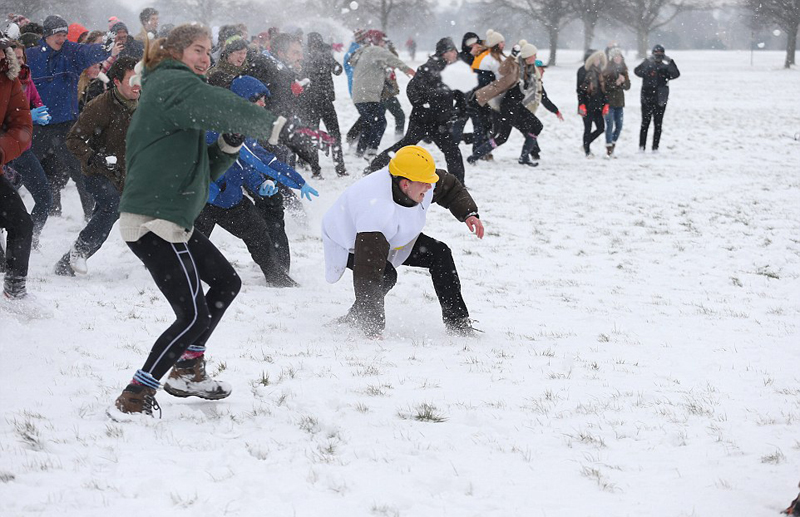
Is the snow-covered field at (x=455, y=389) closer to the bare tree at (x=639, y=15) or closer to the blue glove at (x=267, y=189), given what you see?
the blue glove at (x=267, y=189)

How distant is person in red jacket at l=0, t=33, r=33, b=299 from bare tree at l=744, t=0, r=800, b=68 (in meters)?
53.8

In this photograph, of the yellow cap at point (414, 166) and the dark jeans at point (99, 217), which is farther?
the dark jeans at point (99, 217)

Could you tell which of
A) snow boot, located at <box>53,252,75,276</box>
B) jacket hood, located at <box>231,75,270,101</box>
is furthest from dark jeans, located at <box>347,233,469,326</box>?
snow boot, located at <box>53,252,75,276</box>

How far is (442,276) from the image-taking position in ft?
20.0

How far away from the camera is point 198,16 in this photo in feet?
214

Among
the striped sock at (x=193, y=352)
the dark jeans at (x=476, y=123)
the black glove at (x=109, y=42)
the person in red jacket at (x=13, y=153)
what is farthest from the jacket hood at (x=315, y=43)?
the striped sock at (x=193, y=352)

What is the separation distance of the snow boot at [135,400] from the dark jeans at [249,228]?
290 cm

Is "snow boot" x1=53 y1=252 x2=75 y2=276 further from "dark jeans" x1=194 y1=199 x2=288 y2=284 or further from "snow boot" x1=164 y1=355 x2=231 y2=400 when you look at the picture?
"snow boot" x1=164 y1=355 x2=231 y2=400

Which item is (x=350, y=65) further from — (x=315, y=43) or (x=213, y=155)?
(x=213, y=155)

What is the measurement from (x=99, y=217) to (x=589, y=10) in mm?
54594

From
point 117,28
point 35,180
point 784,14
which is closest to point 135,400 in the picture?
point 35,180

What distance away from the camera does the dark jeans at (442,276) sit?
607 cm

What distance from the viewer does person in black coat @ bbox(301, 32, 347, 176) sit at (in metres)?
12.5

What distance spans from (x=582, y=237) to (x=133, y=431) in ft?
21.9
